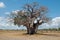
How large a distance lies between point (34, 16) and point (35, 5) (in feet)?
11.0

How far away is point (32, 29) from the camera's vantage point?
166 ft

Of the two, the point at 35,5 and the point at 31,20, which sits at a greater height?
the point at 35,5

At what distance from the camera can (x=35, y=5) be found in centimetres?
5000

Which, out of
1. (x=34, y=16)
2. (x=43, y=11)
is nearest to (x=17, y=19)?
(x=34, y=16)

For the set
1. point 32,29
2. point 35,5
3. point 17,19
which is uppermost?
point 35,5

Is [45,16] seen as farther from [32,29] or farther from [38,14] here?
→ [32,29]

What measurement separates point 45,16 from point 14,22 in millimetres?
9650

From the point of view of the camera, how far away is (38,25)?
50750 mm

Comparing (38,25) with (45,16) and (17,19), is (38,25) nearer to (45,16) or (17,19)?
(45,16)

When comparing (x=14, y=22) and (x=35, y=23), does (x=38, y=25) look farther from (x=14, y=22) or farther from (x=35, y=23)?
(x=14, y=22)

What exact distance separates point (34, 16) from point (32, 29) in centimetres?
408

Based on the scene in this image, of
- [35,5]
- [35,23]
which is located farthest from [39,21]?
[35,5]

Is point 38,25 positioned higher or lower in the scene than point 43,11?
lower

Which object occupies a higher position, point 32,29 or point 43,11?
point 43,11
